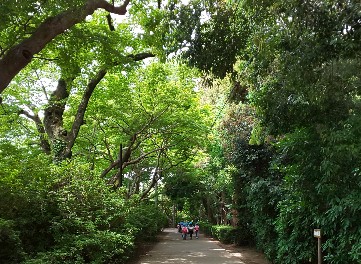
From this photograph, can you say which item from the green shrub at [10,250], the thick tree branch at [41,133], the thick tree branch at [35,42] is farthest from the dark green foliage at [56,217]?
the thick tree branch at [41,133]

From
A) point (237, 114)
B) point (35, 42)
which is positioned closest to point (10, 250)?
point (35, 42)

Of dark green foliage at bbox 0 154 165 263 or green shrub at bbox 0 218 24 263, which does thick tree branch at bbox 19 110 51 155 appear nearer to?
dark green foliage at bbox 0 154 165 263

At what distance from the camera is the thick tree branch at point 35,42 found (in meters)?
6.61

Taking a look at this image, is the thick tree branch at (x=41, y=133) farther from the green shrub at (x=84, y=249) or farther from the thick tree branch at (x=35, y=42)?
the thick tree branch at (x=35, y=42)

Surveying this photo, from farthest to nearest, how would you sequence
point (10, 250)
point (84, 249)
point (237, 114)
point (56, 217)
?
point (237, 114)
point (84, 249)
point (56, 217)
point (10, 250)

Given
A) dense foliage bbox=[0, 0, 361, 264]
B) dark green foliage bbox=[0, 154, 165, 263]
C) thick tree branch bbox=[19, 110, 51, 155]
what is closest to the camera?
dense foliage bbox=[0, 0, 361, 264]

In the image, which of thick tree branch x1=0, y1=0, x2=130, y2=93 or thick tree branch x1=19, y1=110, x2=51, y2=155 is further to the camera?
thick tree branch x1=19, y1=110, x2=51, y2=155

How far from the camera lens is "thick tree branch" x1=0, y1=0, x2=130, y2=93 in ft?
21.7

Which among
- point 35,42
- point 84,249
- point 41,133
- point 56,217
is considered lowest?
point 84,249

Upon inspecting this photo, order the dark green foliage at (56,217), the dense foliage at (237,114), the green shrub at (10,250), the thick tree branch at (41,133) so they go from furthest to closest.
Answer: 1. the thick tree branch at (41,133)
2. the dark green foliage at (56,217)
3. the green shrub at (10,250)
4. the dense foliage at (237,114)

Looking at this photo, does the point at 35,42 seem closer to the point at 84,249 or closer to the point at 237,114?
the point at 84,249

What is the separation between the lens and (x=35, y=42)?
6832mm

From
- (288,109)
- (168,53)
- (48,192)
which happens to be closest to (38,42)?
(168,53)

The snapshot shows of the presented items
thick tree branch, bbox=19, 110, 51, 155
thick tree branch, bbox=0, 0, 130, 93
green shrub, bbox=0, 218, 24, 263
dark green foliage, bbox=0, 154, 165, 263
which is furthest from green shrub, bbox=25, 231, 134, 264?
thick tree branch, bbox=19, 110, 51, 155
